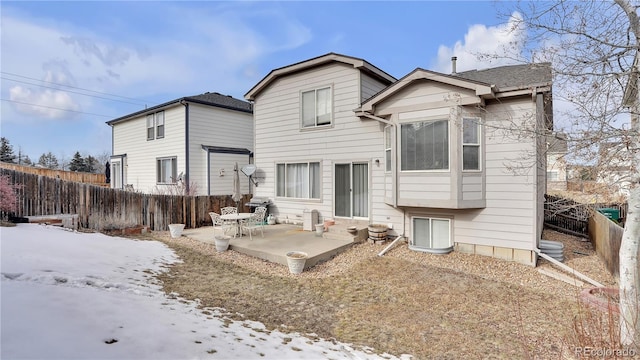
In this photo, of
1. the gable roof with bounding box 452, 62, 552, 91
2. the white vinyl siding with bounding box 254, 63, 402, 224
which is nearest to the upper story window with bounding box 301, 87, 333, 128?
the white vinyl siding with bounding box 254, 63, 402, 224

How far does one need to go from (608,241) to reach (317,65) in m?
10.1

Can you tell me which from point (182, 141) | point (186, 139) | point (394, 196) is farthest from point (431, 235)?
point (182, 141)

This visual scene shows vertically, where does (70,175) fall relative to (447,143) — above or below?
below

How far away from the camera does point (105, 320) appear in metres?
2.98

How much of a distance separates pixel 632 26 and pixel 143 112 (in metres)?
20.3

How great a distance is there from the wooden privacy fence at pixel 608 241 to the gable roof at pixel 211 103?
637 inches

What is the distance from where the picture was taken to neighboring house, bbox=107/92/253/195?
15508 millimetres

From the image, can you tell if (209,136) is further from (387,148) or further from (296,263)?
(296,263)

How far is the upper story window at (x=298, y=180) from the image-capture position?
1138 centimetres

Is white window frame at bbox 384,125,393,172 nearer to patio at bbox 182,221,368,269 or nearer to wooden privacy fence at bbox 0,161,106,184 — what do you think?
patio at bbox 182,221,368,269

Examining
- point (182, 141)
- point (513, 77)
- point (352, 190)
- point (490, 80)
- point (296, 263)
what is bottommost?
point (296, 263)

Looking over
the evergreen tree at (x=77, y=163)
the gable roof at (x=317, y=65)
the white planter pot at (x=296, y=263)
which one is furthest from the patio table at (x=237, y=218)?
the evergreen tree at (x=77, y=163)

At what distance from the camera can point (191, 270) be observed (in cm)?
681

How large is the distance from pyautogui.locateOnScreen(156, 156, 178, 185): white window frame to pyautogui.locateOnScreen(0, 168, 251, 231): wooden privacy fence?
460 cm
